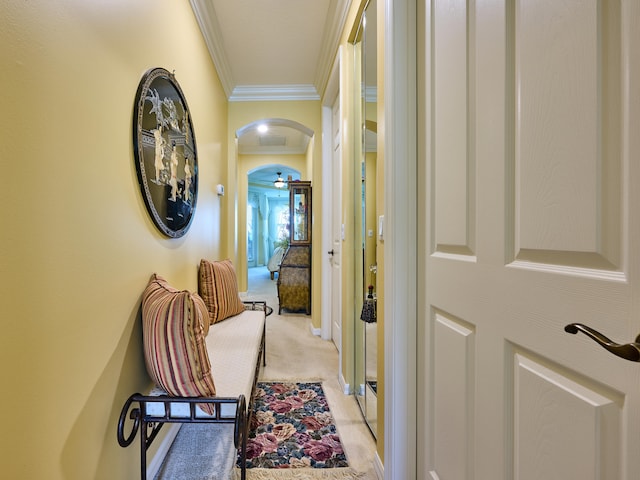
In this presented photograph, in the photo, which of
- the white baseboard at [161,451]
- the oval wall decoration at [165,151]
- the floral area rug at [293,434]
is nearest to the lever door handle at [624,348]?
the floral area rug at [293,434]

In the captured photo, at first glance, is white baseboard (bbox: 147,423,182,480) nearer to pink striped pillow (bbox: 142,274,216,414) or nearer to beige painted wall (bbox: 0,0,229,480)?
beige painted wall (bbox: 0,0,229,480)

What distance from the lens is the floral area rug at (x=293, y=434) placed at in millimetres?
1458

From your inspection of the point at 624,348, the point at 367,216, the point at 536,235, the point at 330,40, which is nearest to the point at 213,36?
the point at 330,40

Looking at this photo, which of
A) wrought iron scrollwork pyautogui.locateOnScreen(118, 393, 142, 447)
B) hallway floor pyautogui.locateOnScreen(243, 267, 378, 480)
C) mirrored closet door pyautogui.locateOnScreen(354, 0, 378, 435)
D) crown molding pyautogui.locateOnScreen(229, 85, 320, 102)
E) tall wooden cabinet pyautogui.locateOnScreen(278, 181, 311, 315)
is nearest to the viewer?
wrought iron scrollwork pyautogui.locateOnScreen(118, 393, 142, 447)

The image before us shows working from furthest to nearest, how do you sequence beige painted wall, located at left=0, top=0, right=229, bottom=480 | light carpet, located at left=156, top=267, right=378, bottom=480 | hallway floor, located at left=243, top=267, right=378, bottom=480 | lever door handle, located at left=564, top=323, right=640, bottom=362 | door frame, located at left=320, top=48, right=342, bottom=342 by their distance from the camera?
door frame, located at left=320, top=48, right=342, bottom=342 → hallway floor, located at left=243, top=267, right=378, bottom=480 → light carpet, located at left=156, top=267, right=378, bottom=480 → beige painted wall, located at left=0, top=0, right=229, bottom=480 → lever door handle, located at left=564, top=323, right=640, bottom=362

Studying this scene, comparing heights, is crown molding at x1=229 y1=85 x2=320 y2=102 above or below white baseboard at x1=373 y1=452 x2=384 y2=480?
above

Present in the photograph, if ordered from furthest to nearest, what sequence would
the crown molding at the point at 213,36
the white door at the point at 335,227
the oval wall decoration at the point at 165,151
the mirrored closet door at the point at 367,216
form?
1. the white door at the point at 335,227
2. the crown molding at the point at 213,36
3. the mirrored closet door at the point at 367,216
4. the oval wall decoration at the point at 165,151

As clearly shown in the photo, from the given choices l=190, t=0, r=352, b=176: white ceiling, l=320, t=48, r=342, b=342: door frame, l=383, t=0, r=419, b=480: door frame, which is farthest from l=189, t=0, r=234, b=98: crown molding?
l=383, t=0, r=419, b=480: door frame

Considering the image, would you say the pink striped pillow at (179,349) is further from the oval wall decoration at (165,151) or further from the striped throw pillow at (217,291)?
the striped throw pillow at (217,291)

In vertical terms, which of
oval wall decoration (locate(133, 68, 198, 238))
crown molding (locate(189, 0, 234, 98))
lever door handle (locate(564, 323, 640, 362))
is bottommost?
lever door handle (locate(564, 323, 640, 362))

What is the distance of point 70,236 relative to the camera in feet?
2.84

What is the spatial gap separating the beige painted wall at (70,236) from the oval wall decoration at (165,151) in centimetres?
6

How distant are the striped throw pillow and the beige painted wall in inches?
31.3

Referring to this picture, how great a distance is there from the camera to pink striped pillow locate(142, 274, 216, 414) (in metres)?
1.11
